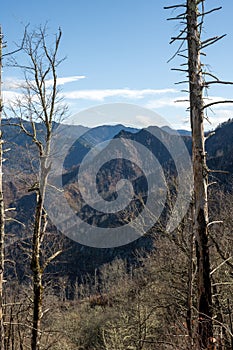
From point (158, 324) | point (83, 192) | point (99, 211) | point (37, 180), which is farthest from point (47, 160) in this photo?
point (83, 192)

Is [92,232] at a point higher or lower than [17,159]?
lower

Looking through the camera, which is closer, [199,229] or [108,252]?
[199,229]

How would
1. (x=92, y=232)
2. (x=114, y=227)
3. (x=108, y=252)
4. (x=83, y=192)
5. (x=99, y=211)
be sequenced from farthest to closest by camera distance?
(x=83, y=192) → (x=99, y=211) → (x=92, y=232) → (x=114, y=227) → (x=108, y=252)

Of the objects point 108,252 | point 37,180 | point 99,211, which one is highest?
point 37,180

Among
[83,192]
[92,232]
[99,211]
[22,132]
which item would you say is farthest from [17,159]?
[83,192]

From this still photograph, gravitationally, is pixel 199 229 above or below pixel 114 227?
above

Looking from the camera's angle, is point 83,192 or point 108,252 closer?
point 108,252

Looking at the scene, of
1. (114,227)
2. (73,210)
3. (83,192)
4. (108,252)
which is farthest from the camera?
(83,192)

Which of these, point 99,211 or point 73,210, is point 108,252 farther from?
point 73,210

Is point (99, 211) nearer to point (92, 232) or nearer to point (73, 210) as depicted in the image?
point (92, 232)
